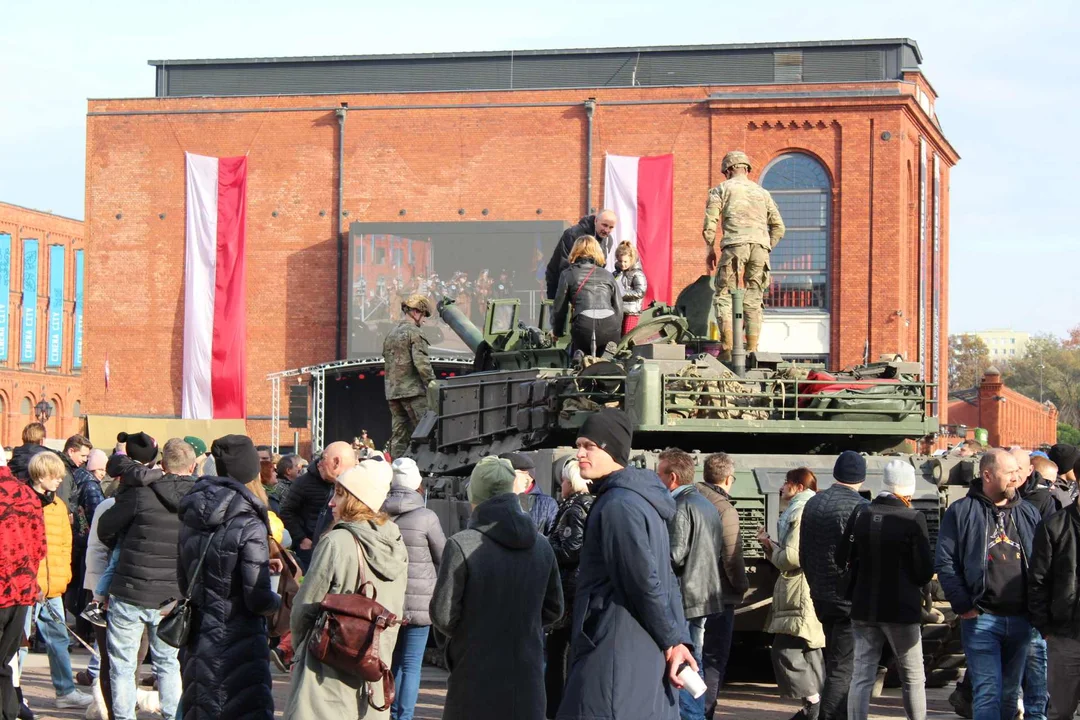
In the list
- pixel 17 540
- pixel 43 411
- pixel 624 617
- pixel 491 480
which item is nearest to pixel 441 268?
pixel 43 411

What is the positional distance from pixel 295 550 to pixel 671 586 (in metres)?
6.31

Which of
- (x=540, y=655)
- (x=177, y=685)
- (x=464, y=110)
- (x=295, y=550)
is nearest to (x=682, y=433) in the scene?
(x=295, y=550)

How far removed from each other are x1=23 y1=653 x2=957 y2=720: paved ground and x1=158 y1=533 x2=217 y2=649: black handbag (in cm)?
312

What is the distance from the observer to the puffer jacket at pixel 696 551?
9.34 meters

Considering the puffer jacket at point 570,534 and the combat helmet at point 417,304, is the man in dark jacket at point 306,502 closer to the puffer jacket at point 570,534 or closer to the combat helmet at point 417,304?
the puffer jacket at point 570,534

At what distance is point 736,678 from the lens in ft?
43.0

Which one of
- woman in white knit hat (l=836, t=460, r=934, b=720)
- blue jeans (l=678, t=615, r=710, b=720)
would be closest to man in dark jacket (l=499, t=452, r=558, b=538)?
blue jeans (l=678, t=615, r=710, b=720)

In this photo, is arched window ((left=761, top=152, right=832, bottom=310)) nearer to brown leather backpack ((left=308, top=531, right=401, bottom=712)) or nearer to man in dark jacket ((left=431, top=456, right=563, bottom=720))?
man in dark jacket ((left=431, top=456, right=563, bottom=720))

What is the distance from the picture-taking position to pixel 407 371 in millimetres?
15312

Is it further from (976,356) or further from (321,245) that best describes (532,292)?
(976,356)

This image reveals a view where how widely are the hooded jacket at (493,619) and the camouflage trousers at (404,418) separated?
858 cm

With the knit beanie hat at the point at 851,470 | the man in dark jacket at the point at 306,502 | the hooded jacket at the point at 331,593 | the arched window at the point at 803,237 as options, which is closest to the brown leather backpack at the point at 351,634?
the hooded jacket at the point at 331,593

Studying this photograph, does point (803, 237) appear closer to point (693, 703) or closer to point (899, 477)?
point (899, 477)

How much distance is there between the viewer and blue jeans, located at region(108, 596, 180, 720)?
8.95m
